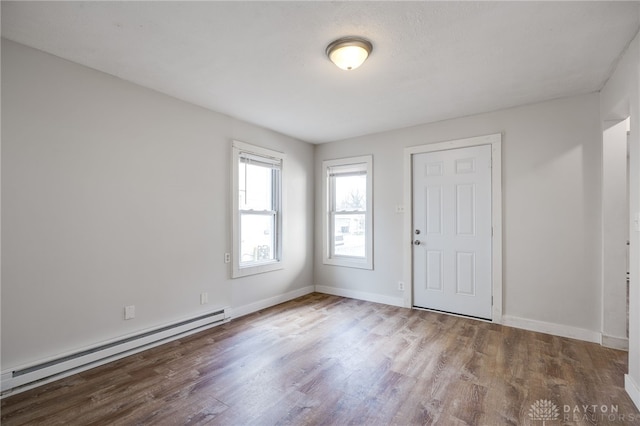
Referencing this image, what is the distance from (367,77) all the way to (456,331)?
2870 mm

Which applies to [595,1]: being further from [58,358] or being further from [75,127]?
[58,358]

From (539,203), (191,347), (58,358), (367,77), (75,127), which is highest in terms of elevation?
(367,77)

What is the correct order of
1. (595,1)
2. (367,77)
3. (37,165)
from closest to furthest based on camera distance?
(595,1) < (37,165) < (367,77)

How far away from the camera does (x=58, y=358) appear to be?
2420mm

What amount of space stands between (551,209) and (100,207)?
4.55 m

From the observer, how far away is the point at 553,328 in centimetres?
331

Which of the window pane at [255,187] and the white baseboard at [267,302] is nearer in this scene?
the white baseboard at [267,302]

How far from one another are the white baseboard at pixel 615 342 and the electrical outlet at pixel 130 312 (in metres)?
4.60

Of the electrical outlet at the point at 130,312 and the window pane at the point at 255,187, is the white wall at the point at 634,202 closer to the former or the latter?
the window pane at the point at 255,187

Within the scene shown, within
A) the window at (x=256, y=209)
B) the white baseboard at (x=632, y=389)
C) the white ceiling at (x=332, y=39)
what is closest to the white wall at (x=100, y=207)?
the window at (x=256, y=209)

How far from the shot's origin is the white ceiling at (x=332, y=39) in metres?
1.91

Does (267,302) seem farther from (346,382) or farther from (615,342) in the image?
(615,342)

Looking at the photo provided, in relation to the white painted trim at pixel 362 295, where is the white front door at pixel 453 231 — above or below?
above

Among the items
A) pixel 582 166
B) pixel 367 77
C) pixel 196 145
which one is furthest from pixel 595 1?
pixel 196 145
